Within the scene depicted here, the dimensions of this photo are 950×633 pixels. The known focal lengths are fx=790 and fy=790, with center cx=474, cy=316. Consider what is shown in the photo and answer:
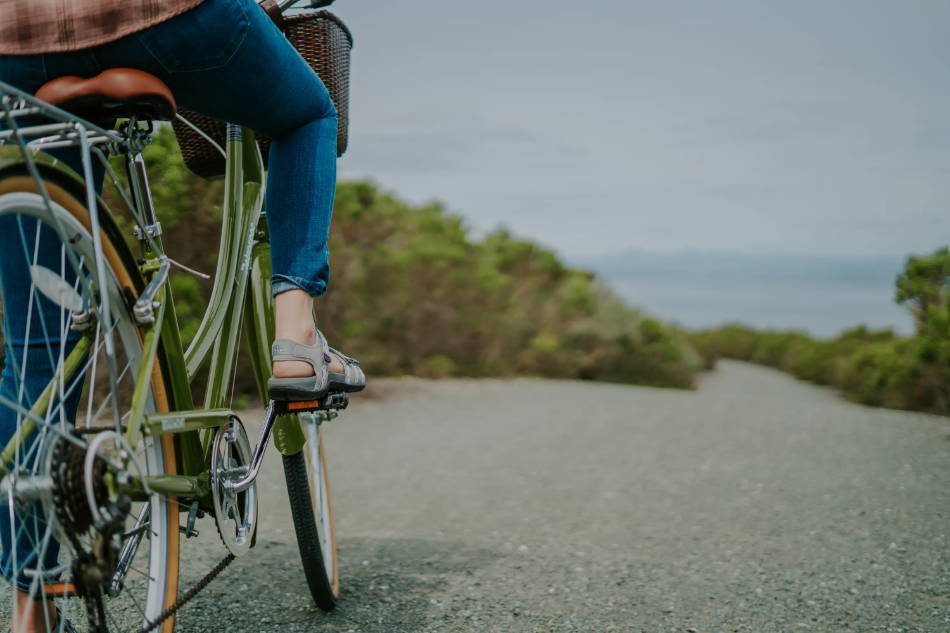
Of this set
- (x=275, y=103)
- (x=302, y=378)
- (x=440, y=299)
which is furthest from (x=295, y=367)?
(x=440, y=299)

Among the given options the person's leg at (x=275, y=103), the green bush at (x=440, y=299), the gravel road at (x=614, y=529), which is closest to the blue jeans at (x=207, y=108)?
the person's leg at (x=275, y=103)

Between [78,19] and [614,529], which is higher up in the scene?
[78,19]

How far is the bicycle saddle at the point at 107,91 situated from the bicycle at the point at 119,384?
0.02m

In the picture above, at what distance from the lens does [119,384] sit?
54.1 inches

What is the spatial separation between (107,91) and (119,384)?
49 centimetres

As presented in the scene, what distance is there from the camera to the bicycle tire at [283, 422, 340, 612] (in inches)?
80.9

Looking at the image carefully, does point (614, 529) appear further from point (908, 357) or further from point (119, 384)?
point (908, 357)

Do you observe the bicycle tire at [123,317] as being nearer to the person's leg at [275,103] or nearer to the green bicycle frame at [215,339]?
the green bicycle frame at [215,339]

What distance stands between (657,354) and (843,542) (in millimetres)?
8302

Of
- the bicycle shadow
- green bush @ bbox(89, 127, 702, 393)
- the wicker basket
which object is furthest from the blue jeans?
green bush @ bbox(89, 127, 702, 393)

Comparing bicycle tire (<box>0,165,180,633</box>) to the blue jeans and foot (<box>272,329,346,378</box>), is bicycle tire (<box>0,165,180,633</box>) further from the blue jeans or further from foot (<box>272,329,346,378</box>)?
foot (<box>272,329,346,378</box>)

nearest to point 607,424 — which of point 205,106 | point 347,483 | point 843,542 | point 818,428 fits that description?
point 818,428

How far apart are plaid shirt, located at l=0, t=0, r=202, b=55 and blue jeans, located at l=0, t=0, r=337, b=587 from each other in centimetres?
2

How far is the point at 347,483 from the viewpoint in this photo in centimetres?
438
